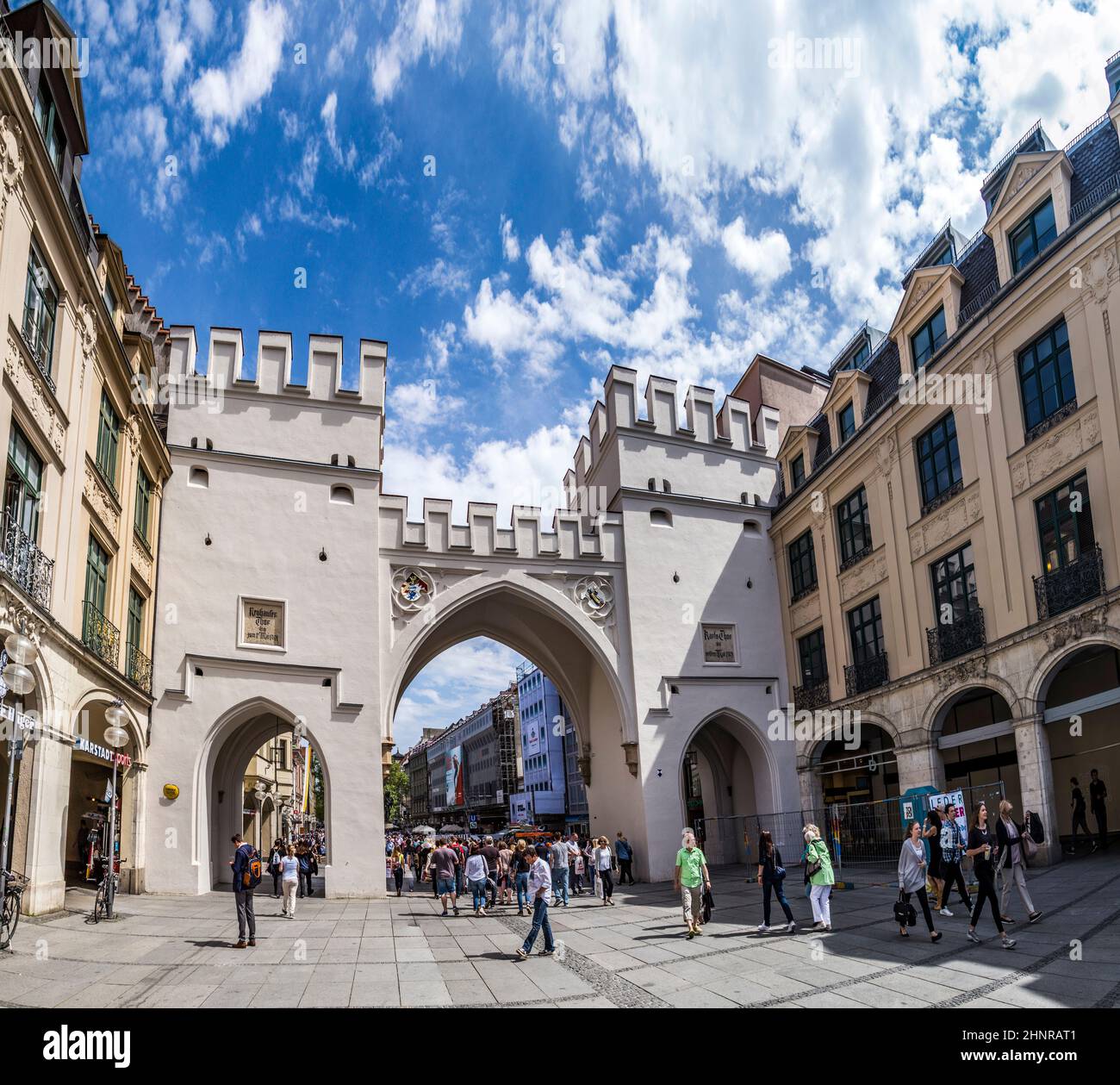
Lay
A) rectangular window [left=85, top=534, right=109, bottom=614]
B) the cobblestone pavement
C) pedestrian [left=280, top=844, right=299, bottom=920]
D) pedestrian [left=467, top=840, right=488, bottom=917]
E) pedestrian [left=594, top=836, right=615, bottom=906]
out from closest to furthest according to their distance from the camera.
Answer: the cobblestone pavement, pedestrian [left=280, top=844, right=299, bottom=920], rectangular window [left=85, top=534, right=109, bottom=614], pedestrian [left=467, top=840, right=488, bottom=917], pedestrian [left=594, top=836, right=615, bottom=906]

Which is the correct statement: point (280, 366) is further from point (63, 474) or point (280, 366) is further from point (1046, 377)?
point (1046, 377)

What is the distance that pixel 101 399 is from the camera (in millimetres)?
18562

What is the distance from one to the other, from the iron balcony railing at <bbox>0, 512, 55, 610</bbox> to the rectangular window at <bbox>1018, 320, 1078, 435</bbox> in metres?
18.5

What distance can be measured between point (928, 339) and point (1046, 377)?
4.76 meters

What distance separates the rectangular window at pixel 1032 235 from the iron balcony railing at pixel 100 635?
19860 mm

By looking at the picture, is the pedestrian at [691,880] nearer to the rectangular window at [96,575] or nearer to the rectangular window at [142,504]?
the rectangular window at [96,575]

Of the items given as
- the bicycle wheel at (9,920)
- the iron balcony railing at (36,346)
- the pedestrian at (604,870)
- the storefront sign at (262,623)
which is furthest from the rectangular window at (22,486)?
the pedestrian at (604,870)

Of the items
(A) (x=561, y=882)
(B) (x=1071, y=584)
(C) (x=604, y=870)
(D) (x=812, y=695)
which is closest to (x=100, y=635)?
(A) (x=561, y=882)

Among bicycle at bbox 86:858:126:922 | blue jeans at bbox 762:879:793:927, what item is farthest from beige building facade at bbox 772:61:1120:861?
bicycle at bbox 86:858:126:922

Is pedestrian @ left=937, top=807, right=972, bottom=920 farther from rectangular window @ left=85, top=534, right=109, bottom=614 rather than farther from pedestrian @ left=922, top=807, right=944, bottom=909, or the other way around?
rectangular window @ left=85, top=534, right=109, bottom=614

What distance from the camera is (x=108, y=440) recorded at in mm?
19078

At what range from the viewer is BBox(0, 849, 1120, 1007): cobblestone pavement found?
30.6ft

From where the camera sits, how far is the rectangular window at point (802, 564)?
2803cm

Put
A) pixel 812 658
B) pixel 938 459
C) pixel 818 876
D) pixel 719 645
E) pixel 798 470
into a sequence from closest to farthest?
pixel 818 876
pixel 938 459
pixel 812 658
pixel 719 645
pixel 798 470
